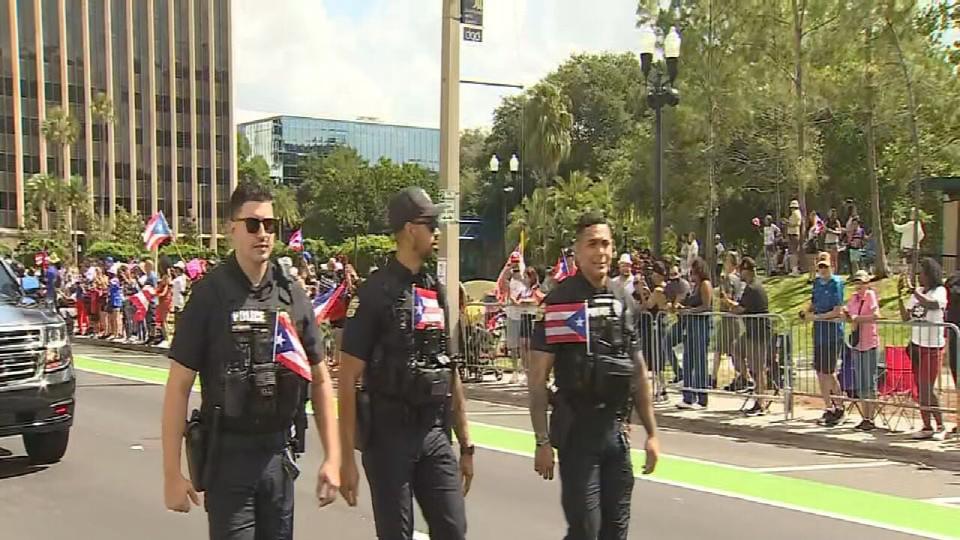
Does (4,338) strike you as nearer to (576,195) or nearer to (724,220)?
(724,220)

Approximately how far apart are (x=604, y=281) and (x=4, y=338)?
229 inches

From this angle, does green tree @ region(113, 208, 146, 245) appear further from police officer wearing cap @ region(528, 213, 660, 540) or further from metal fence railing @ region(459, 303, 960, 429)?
police officer wearing cap @ region(528, 213, 660, 540)

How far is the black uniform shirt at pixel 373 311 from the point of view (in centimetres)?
444

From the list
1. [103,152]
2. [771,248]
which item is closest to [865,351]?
[771,248]

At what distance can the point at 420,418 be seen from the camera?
441 cm

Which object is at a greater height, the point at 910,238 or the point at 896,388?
the point at 910,238

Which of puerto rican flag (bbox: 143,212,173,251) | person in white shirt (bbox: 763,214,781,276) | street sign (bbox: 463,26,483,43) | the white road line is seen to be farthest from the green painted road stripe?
person in white shirt (bbox: 763,214,781,276)

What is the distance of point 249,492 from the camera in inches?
154

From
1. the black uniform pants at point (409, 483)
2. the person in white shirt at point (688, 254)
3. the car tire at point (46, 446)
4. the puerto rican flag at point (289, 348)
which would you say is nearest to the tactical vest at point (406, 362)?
the black uniform pants at point (409, 483)

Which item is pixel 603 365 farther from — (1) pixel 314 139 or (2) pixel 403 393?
(1) pixel 314 139

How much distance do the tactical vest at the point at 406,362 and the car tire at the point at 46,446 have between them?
19.9 ft

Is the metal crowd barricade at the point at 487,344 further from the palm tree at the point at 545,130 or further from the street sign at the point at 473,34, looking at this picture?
the palm tree at the point at 545,130

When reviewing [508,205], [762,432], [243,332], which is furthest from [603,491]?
[508,205]

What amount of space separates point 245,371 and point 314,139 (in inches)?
5185
